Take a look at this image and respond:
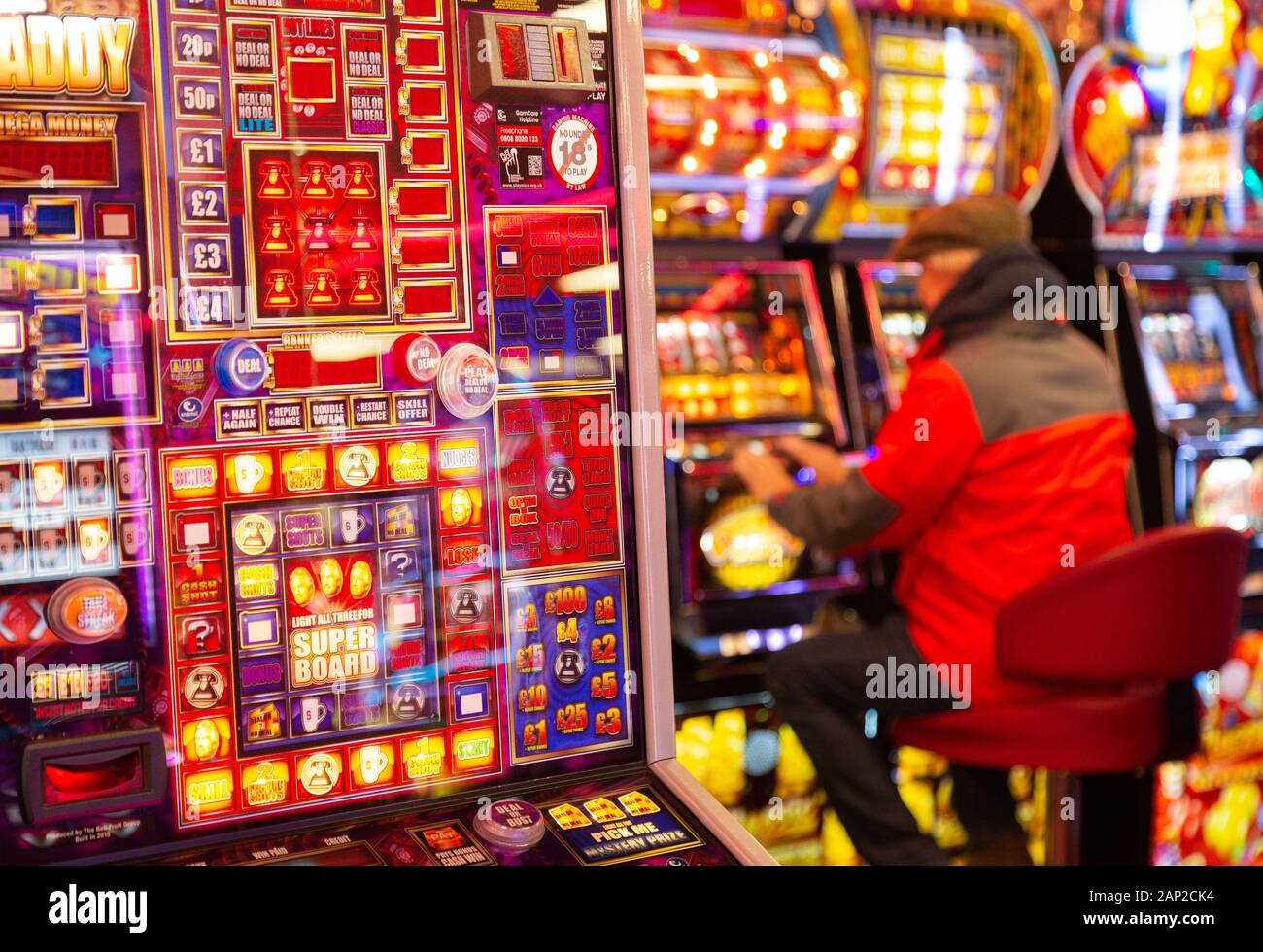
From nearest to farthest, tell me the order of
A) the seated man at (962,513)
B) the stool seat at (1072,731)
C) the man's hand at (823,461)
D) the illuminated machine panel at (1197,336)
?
the stool seat at (1072,731), the seated man at (962,513), the man's hand at (823,461), the illuminated machine panel at (1197,336)

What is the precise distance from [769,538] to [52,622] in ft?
6.28

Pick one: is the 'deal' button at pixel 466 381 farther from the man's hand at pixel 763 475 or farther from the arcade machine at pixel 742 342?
the arcade machine at pixel 742 342

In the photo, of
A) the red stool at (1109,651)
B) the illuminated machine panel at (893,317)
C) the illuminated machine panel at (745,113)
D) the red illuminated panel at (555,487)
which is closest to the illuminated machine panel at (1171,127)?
the illuminated machine panel at (893,317)

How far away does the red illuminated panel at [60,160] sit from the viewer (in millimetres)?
1372

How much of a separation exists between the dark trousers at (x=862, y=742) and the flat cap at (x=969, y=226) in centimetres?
86

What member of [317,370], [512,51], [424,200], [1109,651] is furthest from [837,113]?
[317,370]

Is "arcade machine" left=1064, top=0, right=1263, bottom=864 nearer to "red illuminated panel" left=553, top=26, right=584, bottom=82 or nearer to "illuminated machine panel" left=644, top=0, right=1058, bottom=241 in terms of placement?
"illuminated machine panel" left=644, top=0, right=1058, bottom=241

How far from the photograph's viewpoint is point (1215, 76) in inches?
147

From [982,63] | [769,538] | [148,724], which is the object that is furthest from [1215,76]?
[148,724]

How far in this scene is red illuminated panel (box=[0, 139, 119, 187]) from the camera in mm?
1372

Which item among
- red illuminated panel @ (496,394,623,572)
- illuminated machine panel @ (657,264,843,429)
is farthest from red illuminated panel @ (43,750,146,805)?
illuminated machine panel @ (657,264,843,429)

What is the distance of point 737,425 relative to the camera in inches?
119

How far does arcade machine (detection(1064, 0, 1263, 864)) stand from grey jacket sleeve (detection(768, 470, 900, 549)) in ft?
4.77

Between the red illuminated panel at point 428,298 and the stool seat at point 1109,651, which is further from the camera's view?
the stool seat at point 1109,651
